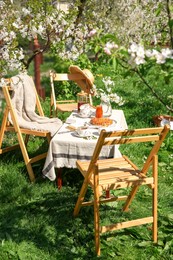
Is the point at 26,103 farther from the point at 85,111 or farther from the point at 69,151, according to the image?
the point at 69,151

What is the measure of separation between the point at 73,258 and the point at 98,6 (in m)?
12.7

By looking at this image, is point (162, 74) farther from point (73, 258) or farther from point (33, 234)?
point (33, 234)

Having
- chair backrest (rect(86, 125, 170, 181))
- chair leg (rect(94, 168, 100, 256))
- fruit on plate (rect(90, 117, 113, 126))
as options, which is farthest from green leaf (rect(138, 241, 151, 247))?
fruit on plate (rect(90, 117, 113, 126))

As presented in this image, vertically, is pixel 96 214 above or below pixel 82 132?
below

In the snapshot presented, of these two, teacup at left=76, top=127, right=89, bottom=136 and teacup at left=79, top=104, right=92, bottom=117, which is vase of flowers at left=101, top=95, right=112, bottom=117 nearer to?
teacup at left=79, top=104, right=92, bottom=117

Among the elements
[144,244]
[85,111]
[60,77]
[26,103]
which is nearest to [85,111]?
[85,111]

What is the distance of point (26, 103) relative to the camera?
5227 mm

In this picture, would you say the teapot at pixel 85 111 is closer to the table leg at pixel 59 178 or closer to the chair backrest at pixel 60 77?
the table leg at pixel 59 178

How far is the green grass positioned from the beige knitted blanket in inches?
22.2

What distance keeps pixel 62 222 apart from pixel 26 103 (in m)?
2.08

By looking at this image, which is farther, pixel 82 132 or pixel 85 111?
pixel 85 111

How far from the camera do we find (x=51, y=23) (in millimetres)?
5281

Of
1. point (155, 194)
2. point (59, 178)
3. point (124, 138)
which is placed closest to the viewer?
point (124, 138)

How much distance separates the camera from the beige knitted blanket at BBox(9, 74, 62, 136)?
5.02 metres
